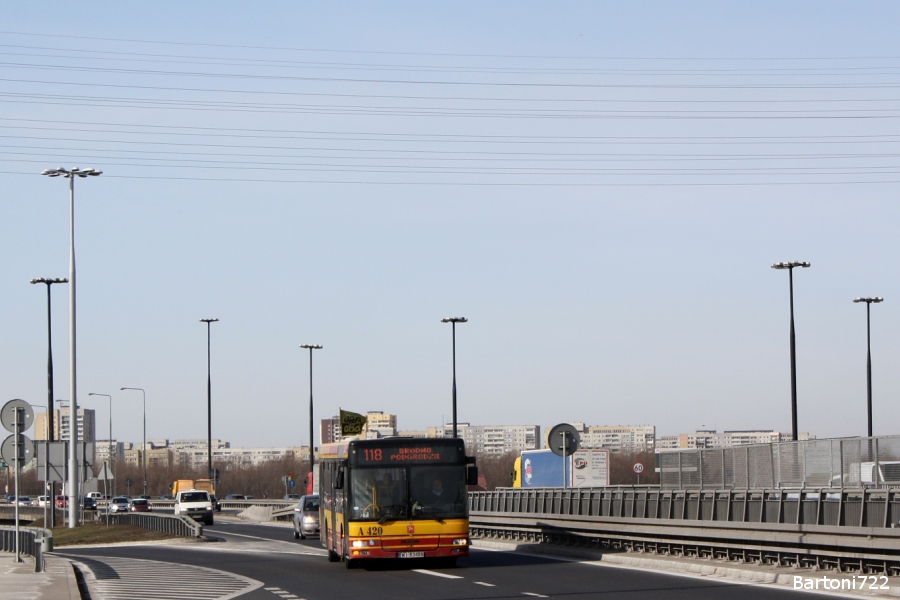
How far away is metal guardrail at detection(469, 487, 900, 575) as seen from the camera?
18.3m

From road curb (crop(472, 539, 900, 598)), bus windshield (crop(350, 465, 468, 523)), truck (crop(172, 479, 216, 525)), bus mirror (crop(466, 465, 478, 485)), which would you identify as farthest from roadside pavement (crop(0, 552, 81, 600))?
truck (crop(172, 479, 216, 525))

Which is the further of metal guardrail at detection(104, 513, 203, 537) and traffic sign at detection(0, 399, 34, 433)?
metal guardrail at detection(104, 513, 203, 537)

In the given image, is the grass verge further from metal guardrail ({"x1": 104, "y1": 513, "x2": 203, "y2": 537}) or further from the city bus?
the city bus

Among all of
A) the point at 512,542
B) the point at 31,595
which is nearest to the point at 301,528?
the point at 512,542

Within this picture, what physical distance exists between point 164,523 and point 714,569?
28.6m

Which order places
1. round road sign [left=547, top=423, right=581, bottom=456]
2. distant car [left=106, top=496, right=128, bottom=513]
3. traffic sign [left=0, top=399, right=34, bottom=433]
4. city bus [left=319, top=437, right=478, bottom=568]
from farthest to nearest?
distant car [left=106, top=496, right=128, bottom=513]
round road sign [left=547, top=423, right=581, bottom=456]
city bus [left=319, top=437, right=478, bottom=568]
traffic sign [left=0, top=399, right=34, bottom=433]

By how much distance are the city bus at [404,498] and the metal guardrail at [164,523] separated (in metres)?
19.0

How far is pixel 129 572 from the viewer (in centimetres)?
2531

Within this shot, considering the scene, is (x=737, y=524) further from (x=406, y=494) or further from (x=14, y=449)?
(x=14, y=449)

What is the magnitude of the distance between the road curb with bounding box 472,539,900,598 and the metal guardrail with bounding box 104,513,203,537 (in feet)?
54.0

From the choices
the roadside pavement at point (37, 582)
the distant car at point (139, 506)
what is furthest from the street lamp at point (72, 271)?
the distant car at point (139, 506)

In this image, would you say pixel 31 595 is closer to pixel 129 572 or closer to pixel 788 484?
pixel 129 572

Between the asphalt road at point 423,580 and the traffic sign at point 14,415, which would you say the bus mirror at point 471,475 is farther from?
the traffic sign at point 14,415

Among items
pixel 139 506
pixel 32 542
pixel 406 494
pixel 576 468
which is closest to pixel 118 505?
pixel 139 506
